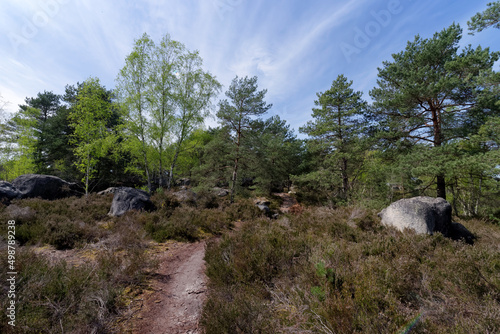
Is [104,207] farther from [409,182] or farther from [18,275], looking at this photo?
[409,182]

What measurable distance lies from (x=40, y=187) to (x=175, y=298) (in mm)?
14696

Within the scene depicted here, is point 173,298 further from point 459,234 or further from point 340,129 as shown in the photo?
point 340,129

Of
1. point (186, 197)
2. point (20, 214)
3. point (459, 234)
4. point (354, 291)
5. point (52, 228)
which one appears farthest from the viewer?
point (186, 197)

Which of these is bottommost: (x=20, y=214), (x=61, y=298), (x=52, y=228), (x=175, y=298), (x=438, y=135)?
(x=175, y=298)

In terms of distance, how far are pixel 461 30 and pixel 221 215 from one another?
1709cm

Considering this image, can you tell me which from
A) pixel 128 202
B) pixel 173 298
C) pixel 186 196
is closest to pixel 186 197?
pixel 186 196

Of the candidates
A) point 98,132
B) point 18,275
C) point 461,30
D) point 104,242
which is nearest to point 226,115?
point 98,132

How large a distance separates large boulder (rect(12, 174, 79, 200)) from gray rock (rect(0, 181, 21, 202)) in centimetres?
23

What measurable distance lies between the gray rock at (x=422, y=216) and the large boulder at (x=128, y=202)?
475 inches

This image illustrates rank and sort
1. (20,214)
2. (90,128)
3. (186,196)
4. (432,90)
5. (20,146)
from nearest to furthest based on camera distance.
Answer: (20,214) < (432,90) < (90,128) < (186,196) < (20,146)

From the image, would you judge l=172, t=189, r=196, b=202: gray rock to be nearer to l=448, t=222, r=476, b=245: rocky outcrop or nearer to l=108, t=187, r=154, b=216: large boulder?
l=108, t=187, r=154, b=216: large boulder

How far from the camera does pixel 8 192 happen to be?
986 centimetres

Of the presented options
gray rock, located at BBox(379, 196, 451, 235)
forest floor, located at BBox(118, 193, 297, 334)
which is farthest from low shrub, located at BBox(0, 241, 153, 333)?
gray rock, located at BBox(379, 196, 451, 235)

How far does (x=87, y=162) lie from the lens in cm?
1189
